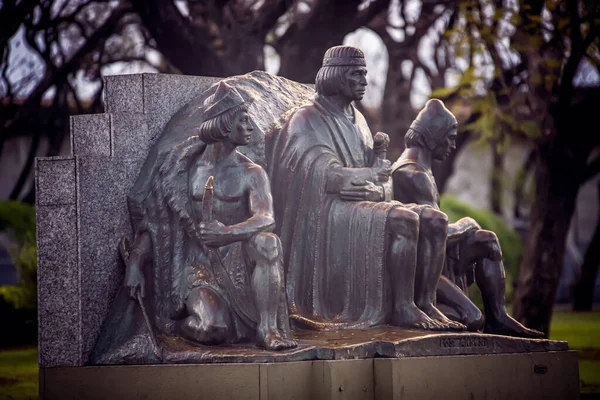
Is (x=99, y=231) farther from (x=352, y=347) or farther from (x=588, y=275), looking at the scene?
(x=588, y=275)

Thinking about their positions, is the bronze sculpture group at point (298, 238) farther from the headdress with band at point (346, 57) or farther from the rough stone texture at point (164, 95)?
the rough stone texture at point (164, 95)

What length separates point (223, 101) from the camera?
35.3 ft

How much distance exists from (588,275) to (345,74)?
13958 millimetres

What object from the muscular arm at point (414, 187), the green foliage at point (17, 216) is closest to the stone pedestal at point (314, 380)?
the muscular arm at point (414, 187)

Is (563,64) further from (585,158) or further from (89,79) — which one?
(89,79)

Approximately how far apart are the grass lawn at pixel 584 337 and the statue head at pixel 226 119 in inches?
230

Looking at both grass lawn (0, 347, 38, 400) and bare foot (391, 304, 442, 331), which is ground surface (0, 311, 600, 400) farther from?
bare foot (391, 304, 442, 331)

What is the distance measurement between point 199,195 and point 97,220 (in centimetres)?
98

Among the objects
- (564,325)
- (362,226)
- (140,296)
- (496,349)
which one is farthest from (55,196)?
(564,325)

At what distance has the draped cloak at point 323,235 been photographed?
11.0m

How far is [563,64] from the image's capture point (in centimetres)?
1766

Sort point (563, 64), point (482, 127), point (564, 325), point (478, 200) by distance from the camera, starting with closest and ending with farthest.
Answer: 1. point (563, 64)
2. point (482, 127)
3. point (564, 325)
4. point (478, 200)

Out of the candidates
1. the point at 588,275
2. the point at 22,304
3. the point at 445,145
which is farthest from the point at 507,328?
the point at 588,275

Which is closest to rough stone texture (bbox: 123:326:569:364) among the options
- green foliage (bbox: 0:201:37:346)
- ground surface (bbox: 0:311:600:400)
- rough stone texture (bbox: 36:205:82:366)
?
rough stone texture (bbox: 36:205:82:366)
